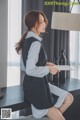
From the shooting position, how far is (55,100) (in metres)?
2.04

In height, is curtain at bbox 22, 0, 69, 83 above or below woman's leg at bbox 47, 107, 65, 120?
above

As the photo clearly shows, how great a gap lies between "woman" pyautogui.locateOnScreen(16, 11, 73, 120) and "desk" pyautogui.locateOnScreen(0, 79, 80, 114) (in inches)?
3.1

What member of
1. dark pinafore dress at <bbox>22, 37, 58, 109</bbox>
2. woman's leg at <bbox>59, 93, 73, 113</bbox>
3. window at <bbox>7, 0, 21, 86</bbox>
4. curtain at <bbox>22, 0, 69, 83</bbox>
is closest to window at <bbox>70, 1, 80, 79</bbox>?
curtain at <bbox>22, 0, 69, 83</bbox>

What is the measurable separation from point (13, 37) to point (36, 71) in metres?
1.45

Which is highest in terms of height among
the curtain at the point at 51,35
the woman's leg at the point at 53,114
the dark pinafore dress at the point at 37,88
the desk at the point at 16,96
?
the curtain at the point at 51,35

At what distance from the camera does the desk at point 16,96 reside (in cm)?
187

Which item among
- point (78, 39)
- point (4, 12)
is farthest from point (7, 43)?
point (78, 39)

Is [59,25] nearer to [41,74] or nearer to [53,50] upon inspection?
[41,74]

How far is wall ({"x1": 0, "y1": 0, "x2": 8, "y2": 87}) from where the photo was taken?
310cm

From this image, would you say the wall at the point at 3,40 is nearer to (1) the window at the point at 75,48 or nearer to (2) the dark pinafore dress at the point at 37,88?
(1) the window at the point at 75,48

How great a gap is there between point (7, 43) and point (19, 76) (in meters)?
0.46

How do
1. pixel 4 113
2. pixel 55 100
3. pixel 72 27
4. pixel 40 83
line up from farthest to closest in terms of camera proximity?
pixel 72 27, pixel 55 100, pixel 40 83, pixel 4 113

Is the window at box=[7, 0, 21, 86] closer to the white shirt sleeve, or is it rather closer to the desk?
the desk

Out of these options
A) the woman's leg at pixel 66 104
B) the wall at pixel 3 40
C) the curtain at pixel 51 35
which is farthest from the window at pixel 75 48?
the woman's leg at pixel 66 104
